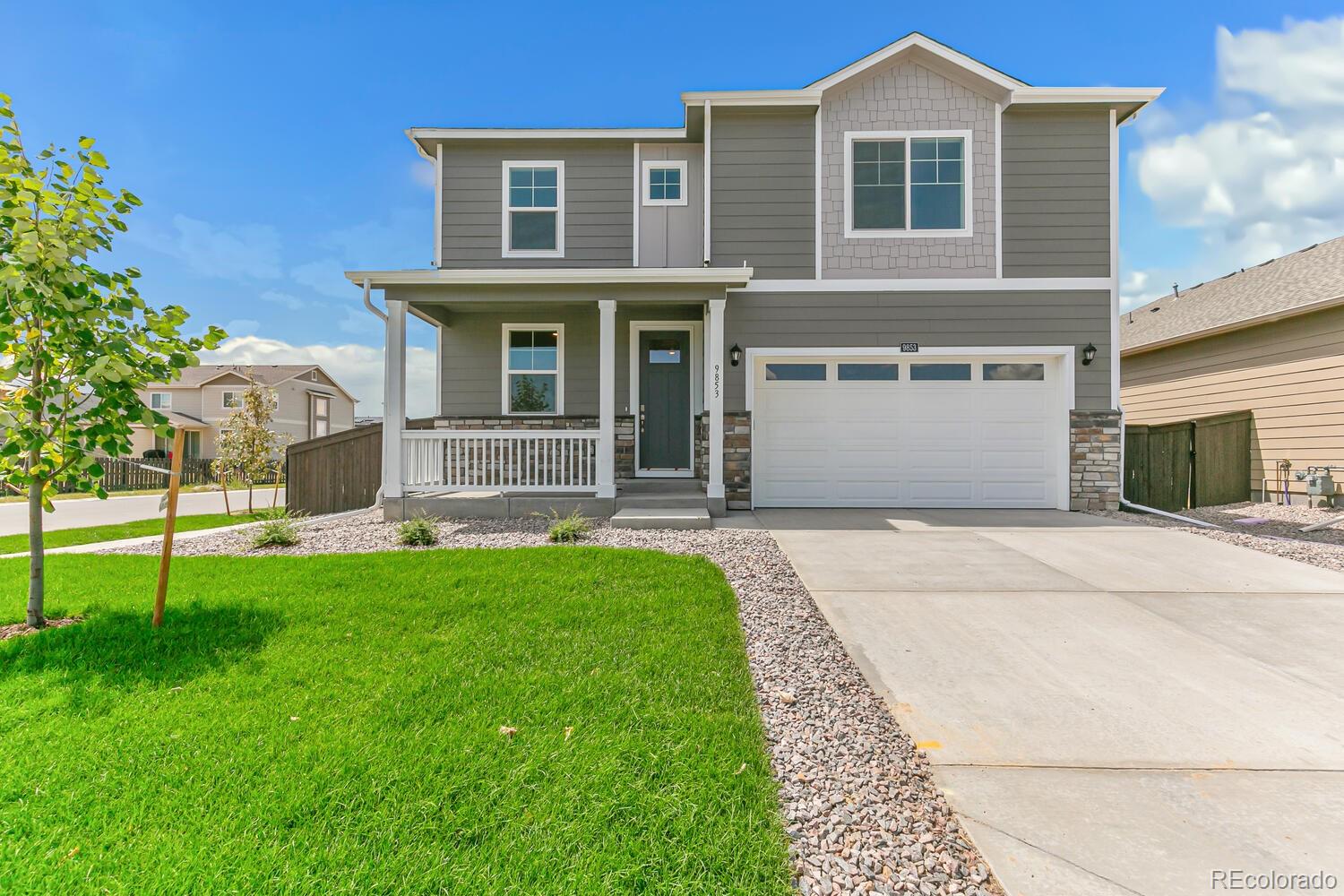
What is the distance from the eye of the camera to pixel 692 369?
30.5 ft

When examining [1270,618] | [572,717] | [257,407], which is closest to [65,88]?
[257,407]

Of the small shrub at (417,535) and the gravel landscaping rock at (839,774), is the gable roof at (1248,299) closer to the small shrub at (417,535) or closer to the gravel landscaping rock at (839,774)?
the gravel landscaping rock at (839,774)

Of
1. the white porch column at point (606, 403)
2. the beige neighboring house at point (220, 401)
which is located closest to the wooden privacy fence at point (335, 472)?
the white porch column at point (606, 403)

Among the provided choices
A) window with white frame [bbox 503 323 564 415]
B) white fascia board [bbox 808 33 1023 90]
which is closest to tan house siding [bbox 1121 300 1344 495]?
white fascia board [bbox 808 33 1023 90]

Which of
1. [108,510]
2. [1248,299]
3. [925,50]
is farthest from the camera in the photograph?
[1248,299]

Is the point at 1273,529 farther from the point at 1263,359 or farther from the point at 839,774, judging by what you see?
the point at 839,774

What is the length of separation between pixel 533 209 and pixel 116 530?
7.21 meters

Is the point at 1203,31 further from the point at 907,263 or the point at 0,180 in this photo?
the point at 0,180

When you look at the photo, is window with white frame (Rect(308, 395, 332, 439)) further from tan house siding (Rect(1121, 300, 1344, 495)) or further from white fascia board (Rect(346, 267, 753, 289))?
tan house siding (Rect(1121, 300, 1344, 495))

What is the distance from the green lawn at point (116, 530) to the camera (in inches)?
260

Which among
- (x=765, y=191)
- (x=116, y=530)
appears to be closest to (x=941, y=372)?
(x=765, y=191)

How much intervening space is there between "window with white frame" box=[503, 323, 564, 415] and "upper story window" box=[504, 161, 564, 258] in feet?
4.15

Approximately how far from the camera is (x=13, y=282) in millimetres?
2818

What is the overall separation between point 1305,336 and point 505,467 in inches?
493
